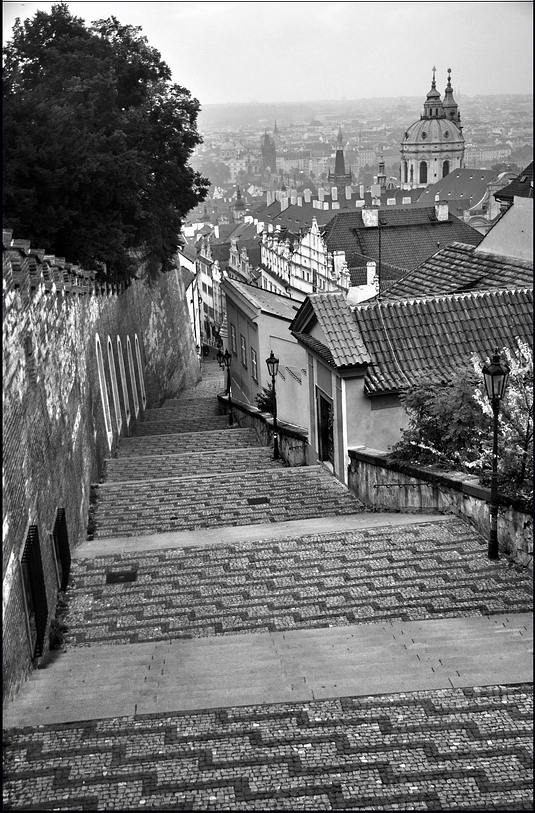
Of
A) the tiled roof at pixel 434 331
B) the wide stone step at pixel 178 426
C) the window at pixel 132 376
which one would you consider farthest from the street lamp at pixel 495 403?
the window at pixel 132 376

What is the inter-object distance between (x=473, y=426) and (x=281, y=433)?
7.16 metres

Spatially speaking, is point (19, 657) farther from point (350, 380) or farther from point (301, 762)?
point (350, 380)

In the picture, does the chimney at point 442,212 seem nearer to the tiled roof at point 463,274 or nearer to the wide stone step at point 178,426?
the wide stone step at point 178,426

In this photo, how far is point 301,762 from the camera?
6039mm

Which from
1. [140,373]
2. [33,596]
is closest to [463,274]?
[33,596]

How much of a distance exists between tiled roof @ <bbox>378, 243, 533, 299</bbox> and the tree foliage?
14.2 feet

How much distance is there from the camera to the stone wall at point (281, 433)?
17.9 meters

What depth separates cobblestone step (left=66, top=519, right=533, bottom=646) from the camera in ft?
27.9

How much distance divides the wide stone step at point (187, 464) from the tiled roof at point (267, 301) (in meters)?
7.21

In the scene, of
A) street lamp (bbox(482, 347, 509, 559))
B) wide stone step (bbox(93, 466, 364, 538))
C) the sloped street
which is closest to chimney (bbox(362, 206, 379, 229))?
wide stone step (bbox(93, 466, 364, 538))

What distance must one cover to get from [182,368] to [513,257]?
27.6 m

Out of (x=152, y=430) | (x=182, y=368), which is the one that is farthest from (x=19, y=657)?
(x=182, y=368)

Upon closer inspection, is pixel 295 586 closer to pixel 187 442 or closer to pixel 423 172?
pixel 187 442

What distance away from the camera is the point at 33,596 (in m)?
8.05
